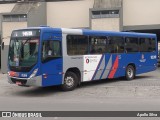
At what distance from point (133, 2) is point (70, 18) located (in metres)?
6.29

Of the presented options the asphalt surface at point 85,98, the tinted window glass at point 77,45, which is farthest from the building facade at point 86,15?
the tinted window glass at point 77,45

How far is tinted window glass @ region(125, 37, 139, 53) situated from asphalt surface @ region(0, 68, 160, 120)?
8.27 feet

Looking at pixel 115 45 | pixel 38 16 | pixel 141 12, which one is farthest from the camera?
pixel 38 16

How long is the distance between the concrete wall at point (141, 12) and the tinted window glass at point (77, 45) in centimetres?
1820

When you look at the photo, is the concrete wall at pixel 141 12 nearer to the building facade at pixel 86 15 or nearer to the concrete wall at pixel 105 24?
the building facade at pixel 86 15

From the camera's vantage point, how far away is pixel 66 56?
51.2 ft

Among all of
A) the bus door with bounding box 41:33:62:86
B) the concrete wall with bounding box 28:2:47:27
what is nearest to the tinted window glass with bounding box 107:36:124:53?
the bus door with bounding box 41:33:62:86

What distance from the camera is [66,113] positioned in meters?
9.98

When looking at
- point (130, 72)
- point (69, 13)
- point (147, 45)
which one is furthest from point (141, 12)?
point (130, 72)

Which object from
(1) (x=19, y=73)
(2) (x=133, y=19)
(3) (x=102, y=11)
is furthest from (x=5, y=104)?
(2) (x=133, y=19)

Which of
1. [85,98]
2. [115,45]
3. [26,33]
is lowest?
[85,98]

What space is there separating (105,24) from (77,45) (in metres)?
16.0

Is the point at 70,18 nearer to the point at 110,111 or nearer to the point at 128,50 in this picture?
the point at 128,50

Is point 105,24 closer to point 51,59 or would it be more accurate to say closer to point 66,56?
point 66,56
